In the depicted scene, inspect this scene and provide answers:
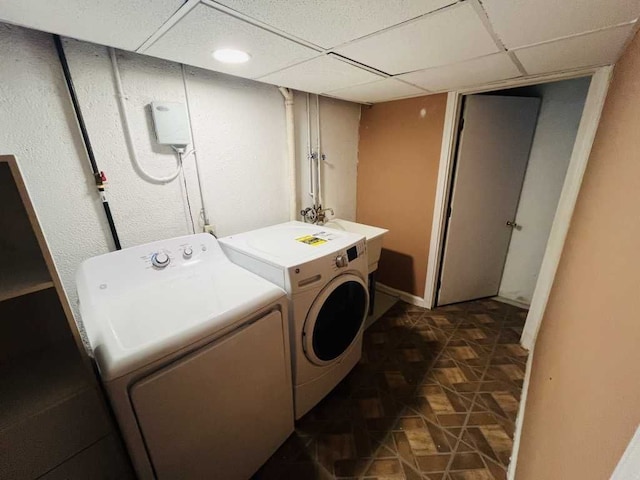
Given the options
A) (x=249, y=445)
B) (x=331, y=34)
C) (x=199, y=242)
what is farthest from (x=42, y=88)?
(x=249, y=445)

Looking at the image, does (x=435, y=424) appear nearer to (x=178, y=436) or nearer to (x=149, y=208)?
(x=178, y=436)

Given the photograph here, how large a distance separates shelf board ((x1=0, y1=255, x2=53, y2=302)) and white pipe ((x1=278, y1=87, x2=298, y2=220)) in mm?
1460

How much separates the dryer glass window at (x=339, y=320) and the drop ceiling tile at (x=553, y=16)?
1229 mm

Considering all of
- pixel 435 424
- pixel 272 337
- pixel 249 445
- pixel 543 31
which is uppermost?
pixel 543 31

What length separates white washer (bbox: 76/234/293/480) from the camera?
2.48ft

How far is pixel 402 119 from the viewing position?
2.25 metres

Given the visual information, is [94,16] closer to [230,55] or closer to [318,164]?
[230,55]

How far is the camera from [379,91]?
6.15 ft

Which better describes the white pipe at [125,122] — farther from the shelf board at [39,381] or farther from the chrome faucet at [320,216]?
the chrome faucet at [320,216]

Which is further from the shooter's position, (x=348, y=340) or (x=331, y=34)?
→ (x=348, y=340)

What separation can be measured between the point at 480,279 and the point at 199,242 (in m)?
2.58

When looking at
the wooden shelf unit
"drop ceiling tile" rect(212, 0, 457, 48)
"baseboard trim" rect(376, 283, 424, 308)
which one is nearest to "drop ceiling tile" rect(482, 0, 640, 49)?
"drop ceiling tile" rect(212, 0, 457, 48)

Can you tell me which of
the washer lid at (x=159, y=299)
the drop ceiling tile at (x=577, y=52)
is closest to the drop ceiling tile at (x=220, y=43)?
the washer lid at (x=159, y=299)

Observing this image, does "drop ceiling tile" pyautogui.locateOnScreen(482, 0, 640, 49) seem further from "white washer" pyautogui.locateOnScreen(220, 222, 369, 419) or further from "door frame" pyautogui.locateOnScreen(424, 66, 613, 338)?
"white washer" pyautogui.locateOnScreen(220, 222, 369, 419)
